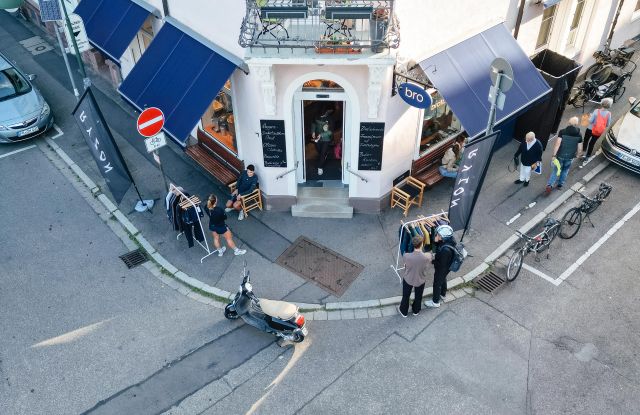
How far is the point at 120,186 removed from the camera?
1273cm

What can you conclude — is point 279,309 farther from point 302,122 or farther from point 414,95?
point 414,95

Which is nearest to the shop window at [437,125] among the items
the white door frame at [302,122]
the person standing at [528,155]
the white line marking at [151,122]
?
the person standing at [528,155]

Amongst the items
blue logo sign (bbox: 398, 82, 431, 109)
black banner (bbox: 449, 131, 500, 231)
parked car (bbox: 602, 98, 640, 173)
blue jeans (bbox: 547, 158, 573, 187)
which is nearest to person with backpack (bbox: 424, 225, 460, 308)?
black banner (bbox: 449, 131, 500, 231)

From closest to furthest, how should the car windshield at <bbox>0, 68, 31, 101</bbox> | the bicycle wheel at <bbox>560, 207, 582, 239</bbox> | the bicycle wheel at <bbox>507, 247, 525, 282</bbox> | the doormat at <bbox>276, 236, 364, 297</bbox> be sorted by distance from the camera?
1. the bicycle wheel at <bbox>507, 247, 525, 282</bbox>
2. the doormat at <bbox>276, 236, 364, 297</bbox>
3. the bicycle wheel at <bbox>560, 207, 582, 239</bbox>
4. the car windshield at <bbox>0, 68, 31, 101</bbox>

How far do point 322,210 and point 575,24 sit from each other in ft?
32.4

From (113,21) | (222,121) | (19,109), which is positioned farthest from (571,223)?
(19,109)

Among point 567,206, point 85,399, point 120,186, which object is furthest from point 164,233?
point 567,206

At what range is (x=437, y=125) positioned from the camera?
45.5 feet

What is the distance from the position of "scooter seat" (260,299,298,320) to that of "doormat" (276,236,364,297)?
1569 mm

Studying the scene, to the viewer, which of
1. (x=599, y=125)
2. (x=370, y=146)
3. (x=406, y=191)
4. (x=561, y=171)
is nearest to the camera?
(x=370, y=146)

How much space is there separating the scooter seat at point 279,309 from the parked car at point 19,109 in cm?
1010

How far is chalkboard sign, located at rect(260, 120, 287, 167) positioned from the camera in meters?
12.1

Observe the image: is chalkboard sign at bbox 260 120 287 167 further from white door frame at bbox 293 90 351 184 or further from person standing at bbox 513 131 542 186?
person standing at bbox 513 131 542 186

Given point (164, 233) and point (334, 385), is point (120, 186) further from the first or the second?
point (334, 385)
